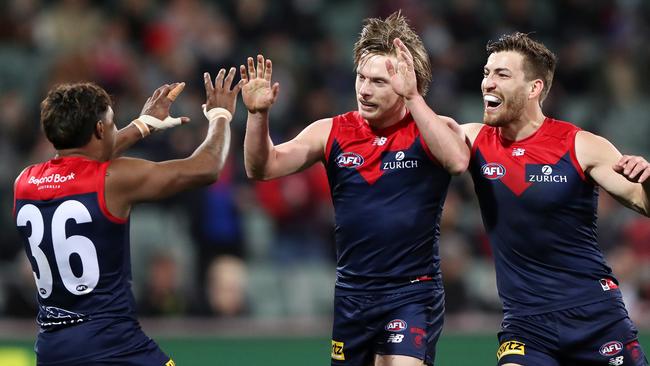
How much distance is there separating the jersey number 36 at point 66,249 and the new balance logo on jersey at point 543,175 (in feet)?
8.21

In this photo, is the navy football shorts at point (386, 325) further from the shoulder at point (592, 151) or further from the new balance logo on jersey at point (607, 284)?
the shoulder at point (592, 151)

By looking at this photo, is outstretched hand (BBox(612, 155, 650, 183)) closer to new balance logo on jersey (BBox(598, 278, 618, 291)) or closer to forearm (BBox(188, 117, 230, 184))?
new balance logo on jersey (BBox(598, 278, 618, 291))

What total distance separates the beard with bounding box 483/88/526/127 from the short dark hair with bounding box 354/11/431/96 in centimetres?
45

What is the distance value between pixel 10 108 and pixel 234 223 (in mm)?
2757

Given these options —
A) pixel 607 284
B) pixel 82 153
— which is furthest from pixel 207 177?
pixel 607 284

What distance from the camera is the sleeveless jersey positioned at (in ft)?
19.6

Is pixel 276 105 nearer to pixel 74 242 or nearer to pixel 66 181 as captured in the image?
pixel 66 181

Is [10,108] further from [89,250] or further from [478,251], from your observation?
[89,250]

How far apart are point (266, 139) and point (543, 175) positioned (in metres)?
1.61

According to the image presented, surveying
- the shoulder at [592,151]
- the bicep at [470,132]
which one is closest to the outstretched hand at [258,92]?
the bicep at [470,132]

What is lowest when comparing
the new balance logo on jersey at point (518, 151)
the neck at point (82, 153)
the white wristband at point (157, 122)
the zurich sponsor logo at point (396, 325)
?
the zurich sponsor logo at point (396, 325)

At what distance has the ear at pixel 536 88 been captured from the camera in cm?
692

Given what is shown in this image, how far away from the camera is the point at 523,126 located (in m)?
6.93

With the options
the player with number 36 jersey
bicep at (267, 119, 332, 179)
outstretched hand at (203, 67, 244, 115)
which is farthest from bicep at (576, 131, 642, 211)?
the player with number 36 jersey
